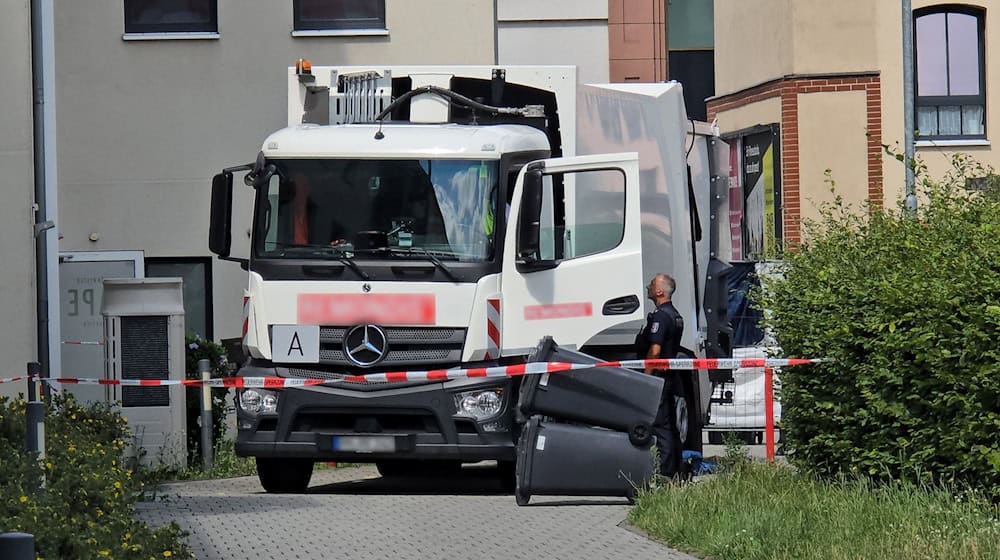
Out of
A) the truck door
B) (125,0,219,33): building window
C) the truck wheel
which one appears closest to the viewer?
the truck door

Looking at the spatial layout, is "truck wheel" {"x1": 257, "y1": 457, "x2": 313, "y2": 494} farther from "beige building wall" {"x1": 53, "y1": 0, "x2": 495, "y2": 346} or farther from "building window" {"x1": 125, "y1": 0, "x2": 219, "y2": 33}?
"building window" {"x1": 125, "y1": 0, "x2": 219, "y2": 33}

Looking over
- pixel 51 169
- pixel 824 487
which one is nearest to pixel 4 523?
pixel 824 487

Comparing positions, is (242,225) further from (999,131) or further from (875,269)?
(999,131)

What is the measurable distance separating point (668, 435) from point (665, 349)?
0.67m

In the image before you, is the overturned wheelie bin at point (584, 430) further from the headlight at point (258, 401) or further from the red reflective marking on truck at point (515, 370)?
the headlight at point (258, 401)

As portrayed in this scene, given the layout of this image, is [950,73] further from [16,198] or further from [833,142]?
[16,198]

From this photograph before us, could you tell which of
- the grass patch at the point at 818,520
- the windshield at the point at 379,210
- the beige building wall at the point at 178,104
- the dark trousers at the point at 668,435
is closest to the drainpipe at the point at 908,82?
the beige building wall at the point at 178,104

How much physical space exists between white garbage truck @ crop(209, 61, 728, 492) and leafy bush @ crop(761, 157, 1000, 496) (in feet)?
5.19

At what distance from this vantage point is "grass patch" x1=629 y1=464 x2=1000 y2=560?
8.23 meters

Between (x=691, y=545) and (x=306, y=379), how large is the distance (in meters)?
4.04

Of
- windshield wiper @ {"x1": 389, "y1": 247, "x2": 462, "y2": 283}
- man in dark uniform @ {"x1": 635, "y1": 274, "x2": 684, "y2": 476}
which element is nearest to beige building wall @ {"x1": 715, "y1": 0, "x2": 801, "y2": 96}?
man in dark uniform @ {"x1": 635, "y1": 274, "x2": 684, "y2": 476}

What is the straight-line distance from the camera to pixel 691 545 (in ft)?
30.2

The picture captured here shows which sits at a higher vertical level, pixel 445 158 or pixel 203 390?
pixel 445 158

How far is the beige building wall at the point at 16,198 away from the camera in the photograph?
16.0 meters
